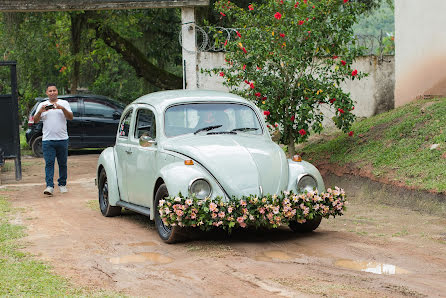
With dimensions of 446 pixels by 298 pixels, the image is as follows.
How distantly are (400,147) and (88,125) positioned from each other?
11201 millimetres

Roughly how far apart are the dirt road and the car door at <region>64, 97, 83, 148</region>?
10432mm

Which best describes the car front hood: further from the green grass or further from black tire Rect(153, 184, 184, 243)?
the green grass

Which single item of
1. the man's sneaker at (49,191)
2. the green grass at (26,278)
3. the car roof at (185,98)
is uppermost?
the car roof at (185,98)

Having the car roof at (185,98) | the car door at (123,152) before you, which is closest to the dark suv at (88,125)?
the car door at (123,152)

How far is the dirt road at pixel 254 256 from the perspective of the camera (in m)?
6.45

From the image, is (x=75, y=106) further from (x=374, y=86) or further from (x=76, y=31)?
(x=374, y=86)

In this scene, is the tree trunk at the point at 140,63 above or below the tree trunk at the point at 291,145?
above

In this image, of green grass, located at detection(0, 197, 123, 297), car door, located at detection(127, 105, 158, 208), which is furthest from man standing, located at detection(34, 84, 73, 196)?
green grass, located at detection(0, 197, 123, 297)

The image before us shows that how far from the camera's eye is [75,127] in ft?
69.9

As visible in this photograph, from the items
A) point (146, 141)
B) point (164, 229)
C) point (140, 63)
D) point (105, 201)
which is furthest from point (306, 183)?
point (140, 63)

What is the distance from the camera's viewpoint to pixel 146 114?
32.9ft

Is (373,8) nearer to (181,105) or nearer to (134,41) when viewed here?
(134,41)

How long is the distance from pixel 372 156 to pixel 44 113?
19.1 ft

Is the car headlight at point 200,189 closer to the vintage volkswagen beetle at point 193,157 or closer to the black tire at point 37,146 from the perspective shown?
the vintage volkswagen beetle at point 193,157
